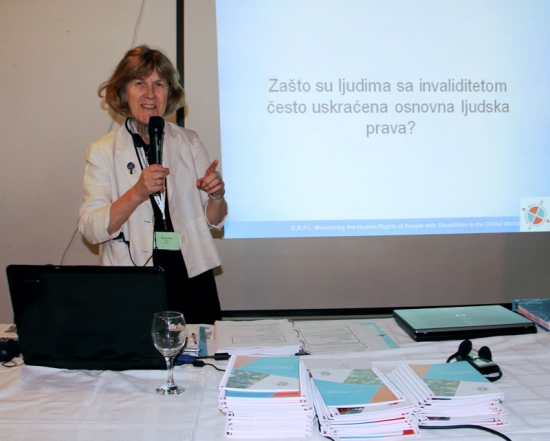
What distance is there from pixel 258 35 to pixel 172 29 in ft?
1.80

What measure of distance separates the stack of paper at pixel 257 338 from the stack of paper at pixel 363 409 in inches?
11.3

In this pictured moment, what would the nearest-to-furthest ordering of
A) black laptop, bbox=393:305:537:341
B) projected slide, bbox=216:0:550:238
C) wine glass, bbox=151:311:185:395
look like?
wine glass, bbox=151:311:185:395 → black laptop, bbox=393:305:537:341 → projected slide, bbox=216:0:550:238

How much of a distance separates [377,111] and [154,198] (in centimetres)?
158

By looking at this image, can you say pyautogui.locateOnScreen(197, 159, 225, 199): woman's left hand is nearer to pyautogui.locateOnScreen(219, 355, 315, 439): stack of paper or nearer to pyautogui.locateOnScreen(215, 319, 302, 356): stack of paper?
pyautogui.locateOnScreen(215, 319, 302, 356): stack of paper

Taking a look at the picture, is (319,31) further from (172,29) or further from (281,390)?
(281,390)

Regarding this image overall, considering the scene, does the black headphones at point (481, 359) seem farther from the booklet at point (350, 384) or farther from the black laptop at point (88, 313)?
the black laptop at point (88, 313)

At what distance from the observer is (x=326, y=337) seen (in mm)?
Answer: 1706

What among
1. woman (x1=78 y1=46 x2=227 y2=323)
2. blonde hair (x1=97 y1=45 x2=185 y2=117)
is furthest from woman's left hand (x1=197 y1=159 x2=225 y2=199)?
blonde hair (x1=97 y1=45 x2=185 y2=117)

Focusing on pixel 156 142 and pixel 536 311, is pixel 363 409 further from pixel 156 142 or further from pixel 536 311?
pixel 156 142

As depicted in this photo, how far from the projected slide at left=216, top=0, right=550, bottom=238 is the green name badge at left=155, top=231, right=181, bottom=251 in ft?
3.60

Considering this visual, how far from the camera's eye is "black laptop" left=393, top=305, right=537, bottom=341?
5.57 feet

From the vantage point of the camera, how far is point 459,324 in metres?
1.73

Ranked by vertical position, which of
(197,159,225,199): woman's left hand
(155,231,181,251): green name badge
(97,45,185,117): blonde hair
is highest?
(97,45,185,117): blonde hair

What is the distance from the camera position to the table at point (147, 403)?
1173 millimetres
